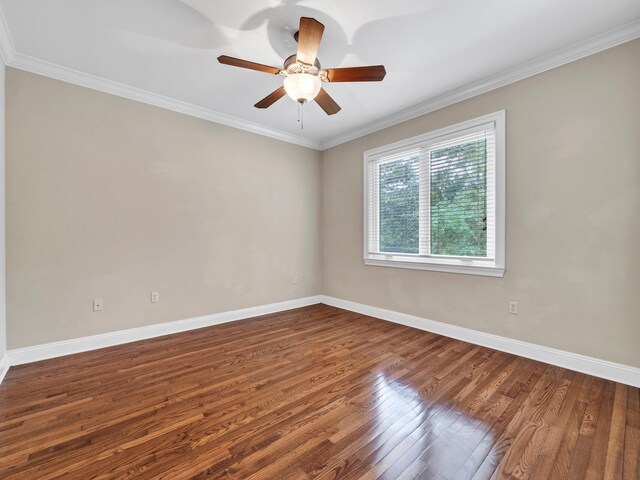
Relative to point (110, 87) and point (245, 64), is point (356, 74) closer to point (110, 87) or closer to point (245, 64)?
point (245, 64)

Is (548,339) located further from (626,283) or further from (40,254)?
(40,254)

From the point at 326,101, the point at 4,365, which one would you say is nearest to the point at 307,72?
the point at 326,101

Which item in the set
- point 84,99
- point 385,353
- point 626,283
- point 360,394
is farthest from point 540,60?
point 84,99

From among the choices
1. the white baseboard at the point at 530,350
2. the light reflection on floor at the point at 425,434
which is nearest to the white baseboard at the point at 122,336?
the white baseboard at the point at 530,350

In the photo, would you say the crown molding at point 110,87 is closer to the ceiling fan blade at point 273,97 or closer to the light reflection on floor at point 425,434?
the ceiling fan blade at point 273,97

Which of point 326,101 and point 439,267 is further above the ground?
point 326,101

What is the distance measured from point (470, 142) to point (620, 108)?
1.15m

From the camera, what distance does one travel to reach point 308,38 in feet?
6.02

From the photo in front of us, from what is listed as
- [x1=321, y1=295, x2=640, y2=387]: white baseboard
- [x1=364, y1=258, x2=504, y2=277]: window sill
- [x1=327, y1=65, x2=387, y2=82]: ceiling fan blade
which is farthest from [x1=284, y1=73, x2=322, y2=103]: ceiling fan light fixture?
[x1=321, y1=295, x2=640, y2=387]: white baseboard

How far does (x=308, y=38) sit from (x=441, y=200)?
7.70ft

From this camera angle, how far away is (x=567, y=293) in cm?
250

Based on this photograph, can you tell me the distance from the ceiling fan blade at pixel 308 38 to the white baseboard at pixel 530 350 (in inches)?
119

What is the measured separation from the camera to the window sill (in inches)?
115

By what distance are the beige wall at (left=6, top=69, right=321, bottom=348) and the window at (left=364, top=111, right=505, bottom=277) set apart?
58.5 inches
